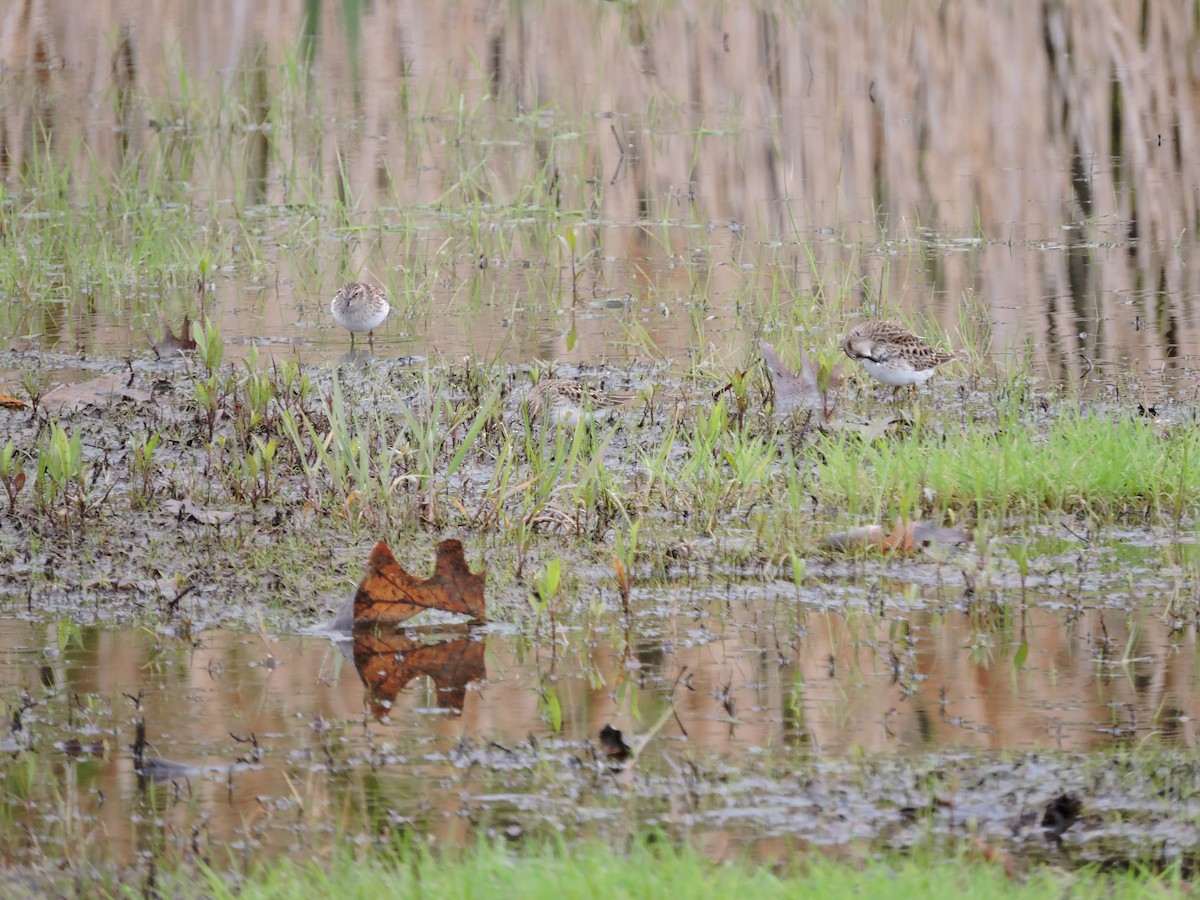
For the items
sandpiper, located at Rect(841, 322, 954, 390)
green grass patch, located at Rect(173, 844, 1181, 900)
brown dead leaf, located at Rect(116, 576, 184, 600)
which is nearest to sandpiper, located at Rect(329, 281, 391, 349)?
Answer: sandpiper, located at Rect(841, 322, 954, 390)

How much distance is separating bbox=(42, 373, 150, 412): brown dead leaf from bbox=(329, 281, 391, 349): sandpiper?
1085 millimetres

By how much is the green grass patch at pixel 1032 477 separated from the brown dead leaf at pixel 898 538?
0.10m

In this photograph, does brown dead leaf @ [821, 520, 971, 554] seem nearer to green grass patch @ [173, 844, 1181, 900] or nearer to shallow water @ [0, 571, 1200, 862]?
shallow water @ [0, 571, 1200, 862]

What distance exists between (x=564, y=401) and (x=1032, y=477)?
6.75ft

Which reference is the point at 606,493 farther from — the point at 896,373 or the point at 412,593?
the point at 896,373

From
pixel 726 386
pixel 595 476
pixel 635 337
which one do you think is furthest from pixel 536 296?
pixel 595 476

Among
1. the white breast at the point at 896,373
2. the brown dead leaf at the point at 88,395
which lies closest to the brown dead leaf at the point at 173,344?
the brown dead leaf at the point at 88,395

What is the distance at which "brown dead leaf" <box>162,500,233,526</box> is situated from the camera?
6406mm

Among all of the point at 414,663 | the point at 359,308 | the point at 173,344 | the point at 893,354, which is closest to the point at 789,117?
the point at 359,308

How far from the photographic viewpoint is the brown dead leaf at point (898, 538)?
598 centimetres

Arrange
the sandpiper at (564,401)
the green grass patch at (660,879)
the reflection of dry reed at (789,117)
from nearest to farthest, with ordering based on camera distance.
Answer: the green grass patch at (660,879) → the sandpiper at (564,401) → the reflection of dry reed at (789,117)

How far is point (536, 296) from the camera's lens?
10.1 metres

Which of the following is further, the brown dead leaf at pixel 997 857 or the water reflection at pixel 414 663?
the water reflection at pixel 414 663

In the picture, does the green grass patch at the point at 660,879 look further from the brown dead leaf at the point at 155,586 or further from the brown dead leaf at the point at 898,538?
the brown dead leaf at the point at 898,538
